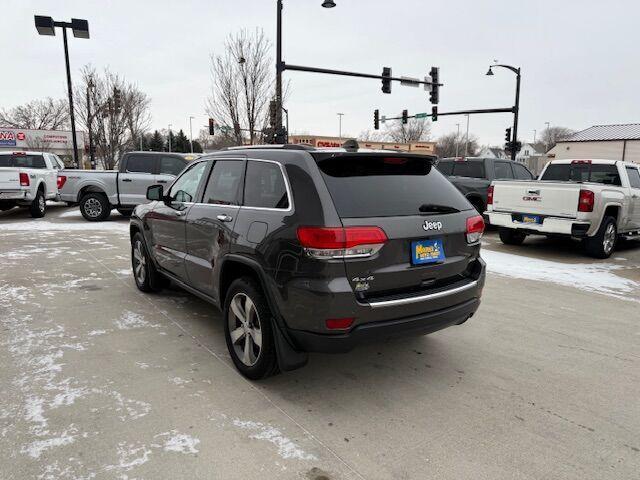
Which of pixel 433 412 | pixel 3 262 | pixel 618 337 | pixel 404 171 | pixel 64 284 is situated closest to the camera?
pixel 433 412

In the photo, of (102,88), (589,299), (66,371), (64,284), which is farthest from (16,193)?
(102,88)

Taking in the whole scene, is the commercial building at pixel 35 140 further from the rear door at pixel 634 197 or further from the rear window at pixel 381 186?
the rear window at pixel 381 186

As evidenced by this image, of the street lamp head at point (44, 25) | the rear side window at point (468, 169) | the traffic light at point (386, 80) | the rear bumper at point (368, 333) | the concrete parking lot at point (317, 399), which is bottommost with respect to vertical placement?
the concrete parking lot at point (317, 399)

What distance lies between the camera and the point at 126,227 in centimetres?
1248

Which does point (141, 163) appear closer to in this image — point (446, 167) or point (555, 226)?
point (446, 167)

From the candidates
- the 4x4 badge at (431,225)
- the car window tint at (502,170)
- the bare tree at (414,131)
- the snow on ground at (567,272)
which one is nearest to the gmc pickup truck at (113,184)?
the car window tint at (502,170)

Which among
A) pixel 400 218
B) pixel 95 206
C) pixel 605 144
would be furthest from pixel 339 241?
pixel 605 144

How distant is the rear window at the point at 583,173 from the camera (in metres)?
9.41

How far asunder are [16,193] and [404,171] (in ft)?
42.3

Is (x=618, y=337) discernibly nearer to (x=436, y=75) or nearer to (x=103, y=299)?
(x=103, y=299)

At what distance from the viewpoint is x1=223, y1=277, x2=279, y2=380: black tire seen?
3316 mm

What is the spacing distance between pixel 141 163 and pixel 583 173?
11.5m

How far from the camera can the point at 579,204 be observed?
325 inches

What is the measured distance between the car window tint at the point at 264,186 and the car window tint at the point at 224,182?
0.15m
